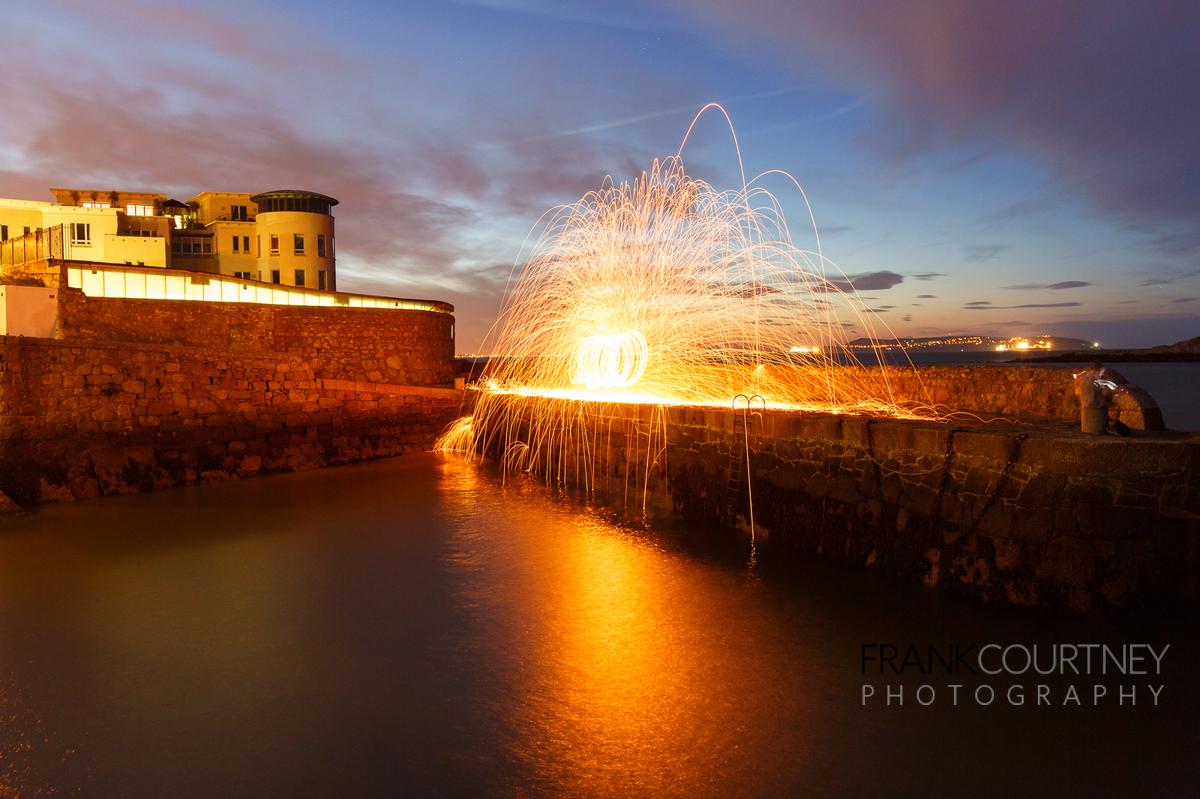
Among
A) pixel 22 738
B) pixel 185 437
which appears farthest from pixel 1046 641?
pixel 185 437

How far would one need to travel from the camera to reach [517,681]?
6086 millimetres

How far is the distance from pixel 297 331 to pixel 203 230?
24.8 meters

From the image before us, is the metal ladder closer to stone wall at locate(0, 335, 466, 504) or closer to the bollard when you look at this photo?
the bollard

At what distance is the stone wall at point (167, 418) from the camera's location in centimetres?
1462

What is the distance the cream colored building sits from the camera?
3531 centimetres

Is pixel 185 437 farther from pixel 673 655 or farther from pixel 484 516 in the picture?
pixel 673 655

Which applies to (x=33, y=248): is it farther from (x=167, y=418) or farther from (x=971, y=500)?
(x=971, y=500)

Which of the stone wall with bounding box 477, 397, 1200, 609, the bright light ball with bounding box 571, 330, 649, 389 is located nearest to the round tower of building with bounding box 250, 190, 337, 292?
the bright light ball with bounding box 571, 330, 649, 389

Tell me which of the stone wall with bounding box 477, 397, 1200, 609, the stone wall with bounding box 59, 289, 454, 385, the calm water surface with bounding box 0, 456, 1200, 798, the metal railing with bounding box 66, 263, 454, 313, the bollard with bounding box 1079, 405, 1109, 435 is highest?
the metal railing with bounding box 66, 263, 454, 313

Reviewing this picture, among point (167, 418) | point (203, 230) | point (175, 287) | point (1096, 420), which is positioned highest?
point (203, 230)

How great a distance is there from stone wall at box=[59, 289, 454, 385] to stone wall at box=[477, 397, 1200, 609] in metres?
14.8

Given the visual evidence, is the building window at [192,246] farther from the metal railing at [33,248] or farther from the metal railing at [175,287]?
the metal railing at [175,287]

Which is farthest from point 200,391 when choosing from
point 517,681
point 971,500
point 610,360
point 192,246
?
point 192,246

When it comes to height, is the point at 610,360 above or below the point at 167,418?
above
